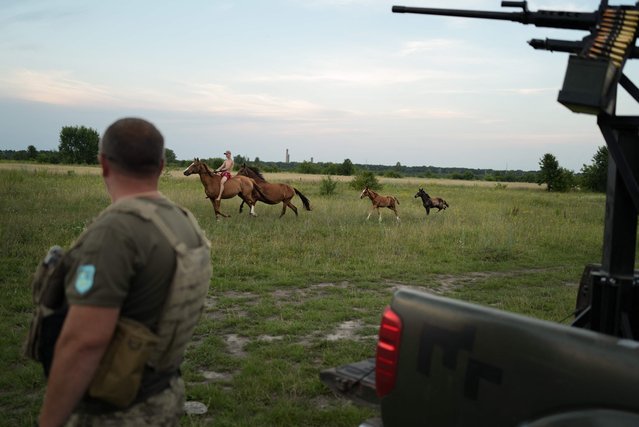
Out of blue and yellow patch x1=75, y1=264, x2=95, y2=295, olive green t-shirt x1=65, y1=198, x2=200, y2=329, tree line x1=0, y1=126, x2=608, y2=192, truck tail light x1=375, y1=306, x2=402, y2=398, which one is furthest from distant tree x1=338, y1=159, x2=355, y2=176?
blue and yellow patch x1=75, y1=264, x2=95, y2=295

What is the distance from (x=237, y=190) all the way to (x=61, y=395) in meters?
15.8

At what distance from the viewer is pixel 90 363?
1817 mm

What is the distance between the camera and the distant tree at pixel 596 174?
167 feet

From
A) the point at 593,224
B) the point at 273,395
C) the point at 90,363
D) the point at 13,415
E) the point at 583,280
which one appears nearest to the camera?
the point at 90,363

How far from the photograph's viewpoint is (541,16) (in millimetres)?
3068

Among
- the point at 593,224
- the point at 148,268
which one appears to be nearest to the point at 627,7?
the point at 148,268

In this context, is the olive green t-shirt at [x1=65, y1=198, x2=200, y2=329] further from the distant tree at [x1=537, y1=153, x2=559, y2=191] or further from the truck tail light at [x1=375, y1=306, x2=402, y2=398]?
the distant tree at [x1=537, y1=153, x2=559, y2=191]

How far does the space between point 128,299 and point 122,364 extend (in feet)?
0.67

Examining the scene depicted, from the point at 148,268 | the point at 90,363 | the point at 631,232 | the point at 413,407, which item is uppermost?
the point at 631,232

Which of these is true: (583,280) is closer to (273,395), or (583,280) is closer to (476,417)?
(476,417)

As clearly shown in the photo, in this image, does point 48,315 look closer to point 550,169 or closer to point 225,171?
point 225,171

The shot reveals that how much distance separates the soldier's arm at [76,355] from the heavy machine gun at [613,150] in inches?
71.2

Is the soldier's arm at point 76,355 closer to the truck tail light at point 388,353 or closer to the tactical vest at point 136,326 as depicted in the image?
the tactical vest at point 136,326

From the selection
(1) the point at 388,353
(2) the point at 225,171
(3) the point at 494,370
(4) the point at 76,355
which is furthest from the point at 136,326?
(2) the point at 225,171
